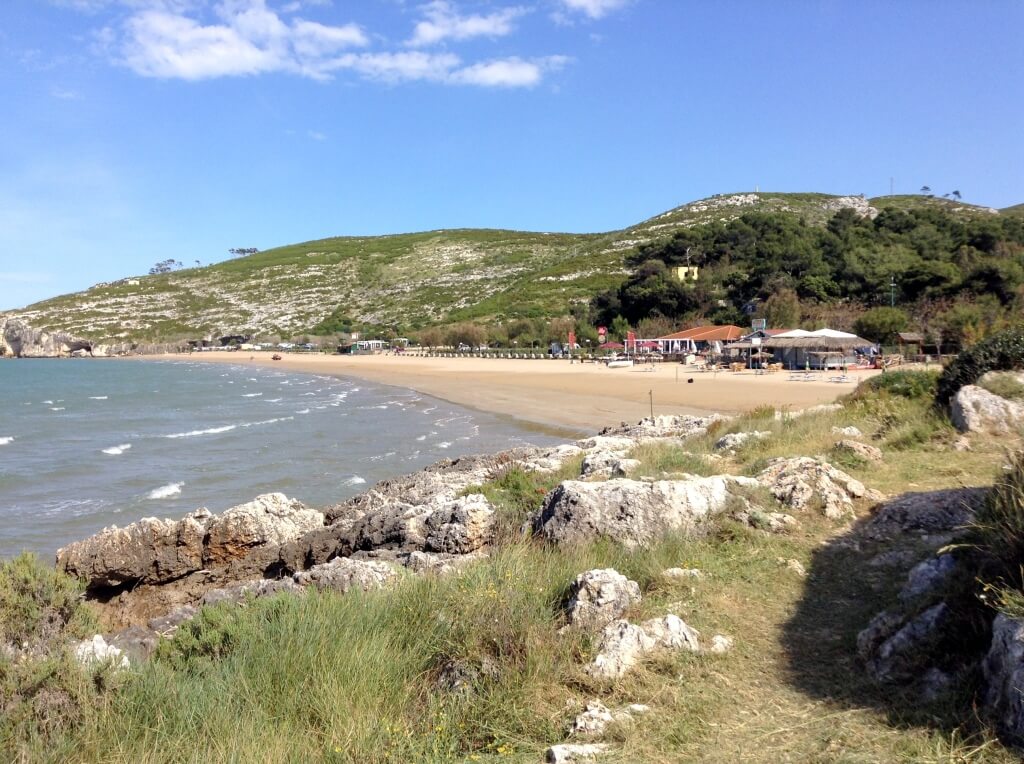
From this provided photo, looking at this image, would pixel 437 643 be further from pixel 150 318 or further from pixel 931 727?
pixel 150 318

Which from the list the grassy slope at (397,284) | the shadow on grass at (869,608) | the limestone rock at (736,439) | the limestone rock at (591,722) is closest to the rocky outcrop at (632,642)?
the limestone rock at (591,722)

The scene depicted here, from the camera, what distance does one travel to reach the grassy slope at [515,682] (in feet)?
10.8

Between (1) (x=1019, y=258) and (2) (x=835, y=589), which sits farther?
(1) (x=1019, y=258)

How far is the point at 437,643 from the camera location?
4238mm

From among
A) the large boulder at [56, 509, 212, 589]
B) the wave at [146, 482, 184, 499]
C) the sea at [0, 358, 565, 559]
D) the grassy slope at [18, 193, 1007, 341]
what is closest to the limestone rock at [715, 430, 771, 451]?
the large boulder at [56, 509, 212, 589]

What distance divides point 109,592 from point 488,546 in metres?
5.21

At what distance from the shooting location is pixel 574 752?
131 inches

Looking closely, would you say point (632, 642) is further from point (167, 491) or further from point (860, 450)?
point (167, 491)

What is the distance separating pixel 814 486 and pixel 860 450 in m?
1.90

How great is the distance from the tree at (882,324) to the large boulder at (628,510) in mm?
43578

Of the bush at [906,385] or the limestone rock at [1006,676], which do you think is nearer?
the limestone rock at [1006,676]

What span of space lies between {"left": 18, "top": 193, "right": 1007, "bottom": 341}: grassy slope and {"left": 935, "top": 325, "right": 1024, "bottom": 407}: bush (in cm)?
7197

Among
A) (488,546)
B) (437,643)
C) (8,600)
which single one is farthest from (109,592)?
(437,643)

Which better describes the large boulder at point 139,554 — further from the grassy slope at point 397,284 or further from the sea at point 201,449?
the grassy slope at point 397,284
